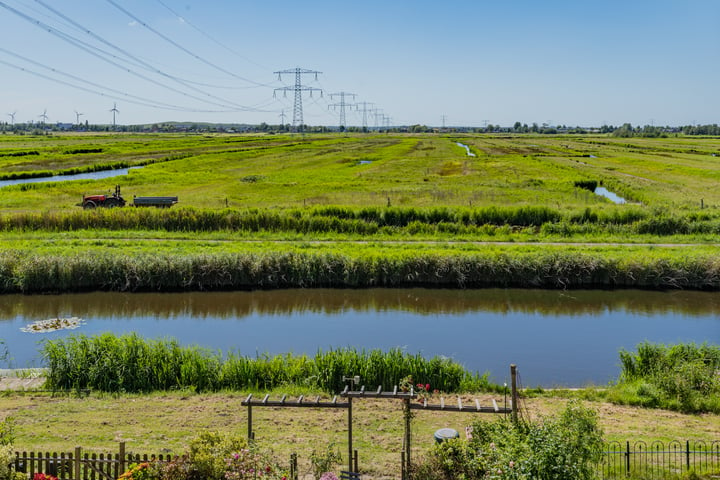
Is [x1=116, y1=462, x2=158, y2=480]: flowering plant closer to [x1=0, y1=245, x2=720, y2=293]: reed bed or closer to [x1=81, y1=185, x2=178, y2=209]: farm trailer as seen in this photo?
[x1=0, y1=245, x2=720, y2=293]: reed bed

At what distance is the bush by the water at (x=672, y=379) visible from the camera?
46.6ft

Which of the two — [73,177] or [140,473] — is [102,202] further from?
[140,473]

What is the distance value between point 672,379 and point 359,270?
15.5 m

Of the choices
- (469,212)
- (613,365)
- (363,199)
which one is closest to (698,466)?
(613,365)

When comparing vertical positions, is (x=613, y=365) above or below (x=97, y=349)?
below

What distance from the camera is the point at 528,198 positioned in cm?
4875

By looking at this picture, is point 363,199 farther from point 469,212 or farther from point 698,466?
point 698,466

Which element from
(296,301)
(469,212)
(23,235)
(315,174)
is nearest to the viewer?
(296,301)

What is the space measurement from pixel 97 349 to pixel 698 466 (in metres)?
14.3

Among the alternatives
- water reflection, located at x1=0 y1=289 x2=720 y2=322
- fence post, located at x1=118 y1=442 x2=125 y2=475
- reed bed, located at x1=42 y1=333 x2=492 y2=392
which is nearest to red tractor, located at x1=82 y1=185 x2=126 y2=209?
water reflection, located at x1=0 y1=289 x2=720 y2=322

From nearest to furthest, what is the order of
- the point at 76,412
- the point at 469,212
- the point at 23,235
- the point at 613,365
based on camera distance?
the point at 76,412
the point at 613,365
the point at 23,235
the point at 469,212

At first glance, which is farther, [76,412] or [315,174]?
[315,174]

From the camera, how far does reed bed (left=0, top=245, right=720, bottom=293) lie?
1077 inches

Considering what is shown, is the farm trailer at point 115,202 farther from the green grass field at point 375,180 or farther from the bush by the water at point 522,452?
the bush by the water at point 522,452
